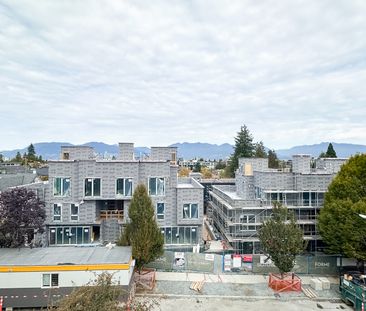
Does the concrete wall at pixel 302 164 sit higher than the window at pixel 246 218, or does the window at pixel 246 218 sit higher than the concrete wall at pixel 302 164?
the concrete wall at pixel 302 164

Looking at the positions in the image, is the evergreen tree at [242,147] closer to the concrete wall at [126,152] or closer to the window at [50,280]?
the concrete wall at [126,152]

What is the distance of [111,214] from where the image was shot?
31484 millimetres

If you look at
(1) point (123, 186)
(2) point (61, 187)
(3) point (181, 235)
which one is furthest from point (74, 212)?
(3) point (181, 235)

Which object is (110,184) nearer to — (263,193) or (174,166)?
(174,166)

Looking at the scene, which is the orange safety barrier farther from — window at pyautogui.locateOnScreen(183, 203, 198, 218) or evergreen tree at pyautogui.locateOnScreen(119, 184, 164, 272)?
window at pyautogui.locateOnScreen(183, 203, 198, 218)

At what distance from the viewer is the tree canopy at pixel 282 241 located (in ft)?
76.3

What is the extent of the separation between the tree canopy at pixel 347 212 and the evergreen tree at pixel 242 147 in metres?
49.7

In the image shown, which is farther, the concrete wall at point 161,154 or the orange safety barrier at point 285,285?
the concrete wall at point 161,154

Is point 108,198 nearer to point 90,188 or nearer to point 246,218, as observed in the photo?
point 90,188

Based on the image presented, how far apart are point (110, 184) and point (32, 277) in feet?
40.8

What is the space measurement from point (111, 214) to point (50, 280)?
1212 cm

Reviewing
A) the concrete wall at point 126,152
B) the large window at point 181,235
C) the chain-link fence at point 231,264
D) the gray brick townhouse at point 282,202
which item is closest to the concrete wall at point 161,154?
the concrete wall at point 126,152

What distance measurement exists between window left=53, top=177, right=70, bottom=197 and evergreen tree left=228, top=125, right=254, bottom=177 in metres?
51.1

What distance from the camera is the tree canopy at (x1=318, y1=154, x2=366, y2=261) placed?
24047mm
